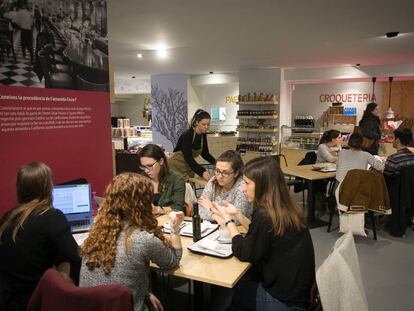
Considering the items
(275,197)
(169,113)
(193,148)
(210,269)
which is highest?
(169,113)

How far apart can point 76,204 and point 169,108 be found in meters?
7.61

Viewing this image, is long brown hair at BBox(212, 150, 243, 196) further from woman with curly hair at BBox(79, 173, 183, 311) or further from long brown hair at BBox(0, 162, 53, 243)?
long brown hair at BBox(0, 162, 53, 243)

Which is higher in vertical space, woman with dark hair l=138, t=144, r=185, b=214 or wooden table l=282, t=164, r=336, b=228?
woman with dark hair l=138, t=144, r=185, b=214

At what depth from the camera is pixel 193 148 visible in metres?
4.09

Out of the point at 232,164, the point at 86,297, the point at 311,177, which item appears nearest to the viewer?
the point at 86,297

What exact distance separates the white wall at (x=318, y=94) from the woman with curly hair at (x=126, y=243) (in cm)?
879

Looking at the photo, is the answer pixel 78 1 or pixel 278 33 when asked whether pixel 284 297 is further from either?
pixel 278 33

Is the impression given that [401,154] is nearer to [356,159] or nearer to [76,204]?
[356,159]

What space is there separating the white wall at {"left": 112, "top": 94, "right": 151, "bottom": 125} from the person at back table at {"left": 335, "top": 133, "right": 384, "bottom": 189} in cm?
1081

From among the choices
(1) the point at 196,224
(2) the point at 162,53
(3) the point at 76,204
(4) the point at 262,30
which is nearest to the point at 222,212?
(1) the point at 196,224

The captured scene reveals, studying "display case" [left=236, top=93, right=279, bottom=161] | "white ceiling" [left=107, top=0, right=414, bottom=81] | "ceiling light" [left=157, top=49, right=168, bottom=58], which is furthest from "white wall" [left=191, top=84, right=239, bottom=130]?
"ceiling light" [left=157, top=49, right=168, bottom=58]

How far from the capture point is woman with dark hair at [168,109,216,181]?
12.9 feet

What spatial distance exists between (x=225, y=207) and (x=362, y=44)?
165 inches

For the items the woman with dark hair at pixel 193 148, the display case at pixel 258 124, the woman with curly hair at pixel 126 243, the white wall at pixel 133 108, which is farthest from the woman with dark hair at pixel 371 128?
the white wall at pixel 133 108
